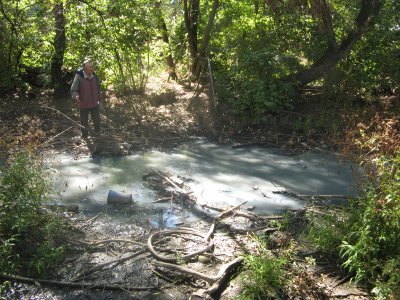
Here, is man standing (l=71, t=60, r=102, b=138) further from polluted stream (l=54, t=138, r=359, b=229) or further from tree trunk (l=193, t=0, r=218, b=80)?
tree trunk (l=193, t=0, r=218, b=80)

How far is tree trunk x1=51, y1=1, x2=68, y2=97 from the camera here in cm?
1123

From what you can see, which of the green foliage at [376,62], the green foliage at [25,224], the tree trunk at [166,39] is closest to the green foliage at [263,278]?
the green foliage at [25,224]

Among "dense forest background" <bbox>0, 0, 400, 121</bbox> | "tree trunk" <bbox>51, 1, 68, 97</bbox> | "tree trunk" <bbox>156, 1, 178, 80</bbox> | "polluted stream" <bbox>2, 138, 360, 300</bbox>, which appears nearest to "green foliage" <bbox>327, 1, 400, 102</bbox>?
"dense forest background" <bbox>0, 0, 400, 121</bbox>

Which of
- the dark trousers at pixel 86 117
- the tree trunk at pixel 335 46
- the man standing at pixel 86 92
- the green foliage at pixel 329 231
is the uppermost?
the tree trunk at pixel 335 46

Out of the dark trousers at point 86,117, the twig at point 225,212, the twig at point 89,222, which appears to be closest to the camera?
the twig at point 89,222

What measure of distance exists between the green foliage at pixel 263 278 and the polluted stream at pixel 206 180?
1.67 metres

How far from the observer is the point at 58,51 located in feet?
38.4

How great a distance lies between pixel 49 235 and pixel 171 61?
9262mm

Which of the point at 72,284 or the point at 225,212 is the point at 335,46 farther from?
the point at 72,284

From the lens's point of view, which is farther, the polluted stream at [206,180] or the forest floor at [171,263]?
the polluted stream at [206,180]

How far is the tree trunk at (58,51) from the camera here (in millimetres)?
11234

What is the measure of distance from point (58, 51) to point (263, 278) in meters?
9.02

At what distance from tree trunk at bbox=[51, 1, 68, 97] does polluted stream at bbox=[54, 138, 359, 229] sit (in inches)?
151

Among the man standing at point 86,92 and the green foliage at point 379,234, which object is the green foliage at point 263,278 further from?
the man standing at point 86,92
